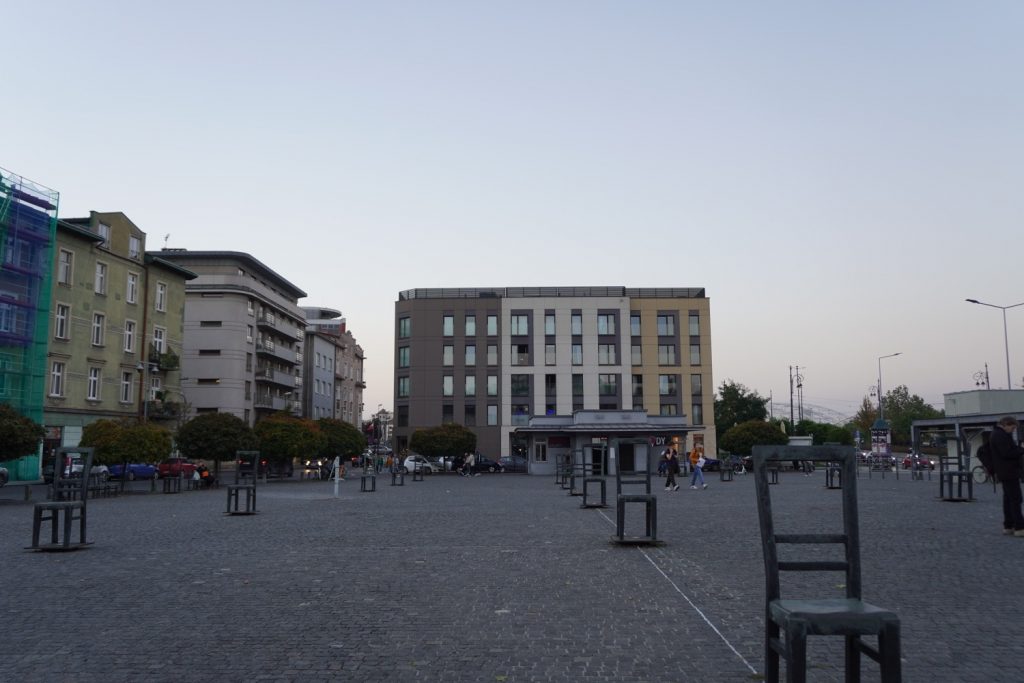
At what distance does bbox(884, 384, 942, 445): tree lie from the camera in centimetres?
13050

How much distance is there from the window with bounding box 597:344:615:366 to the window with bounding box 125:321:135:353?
44920mm

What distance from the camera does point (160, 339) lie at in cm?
5581

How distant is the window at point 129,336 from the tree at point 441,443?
23.6 m

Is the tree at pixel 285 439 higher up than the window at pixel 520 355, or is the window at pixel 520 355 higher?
the window at pixel 520 355

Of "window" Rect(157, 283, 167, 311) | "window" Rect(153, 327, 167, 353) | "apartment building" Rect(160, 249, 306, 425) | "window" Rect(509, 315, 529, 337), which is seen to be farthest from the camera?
"window" Rect(509, 315, 529, 337)

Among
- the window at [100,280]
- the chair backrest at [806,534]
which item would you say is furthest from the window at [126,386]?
the chair backrest at [806,534]

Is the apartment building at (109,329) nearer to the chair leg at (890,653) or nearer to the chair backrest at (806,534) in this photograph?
the chair backrest at (806,534)

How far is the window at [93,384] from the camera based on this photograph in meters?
48.4

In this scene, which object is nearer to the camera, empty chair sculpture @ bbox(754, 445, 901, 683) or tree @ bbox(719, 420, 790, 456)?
empty chair sculpture @ bbox(754, 445, 901, 683)

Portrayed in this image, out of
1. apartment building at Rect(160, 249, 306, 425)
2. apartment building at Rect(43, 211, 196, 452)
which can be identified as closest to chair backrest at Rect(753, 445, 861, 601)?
apartment building at Rect(43, 211, 196, 452)

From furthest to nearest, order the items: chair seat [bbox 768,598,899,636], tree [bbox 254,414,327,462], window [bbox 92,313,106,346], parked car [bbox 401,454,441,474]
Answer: parked car [bbox 401,454,441,474] < window [bbox 92,313,106,346] < tree [bbox 254,414,327,462] < chair seat [bbox 768,598,899,636]

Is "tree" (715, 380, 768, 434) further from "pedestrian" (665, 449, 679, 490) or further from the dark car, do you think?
"pedestrian" (665, 449, 679, 490)

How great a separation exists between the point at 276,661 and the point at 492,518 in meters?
13.4

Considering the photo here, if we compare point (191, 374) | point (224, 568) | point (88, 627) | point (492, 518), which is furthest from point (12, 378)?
point (88, 627)
